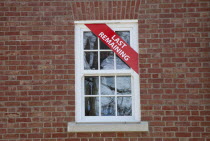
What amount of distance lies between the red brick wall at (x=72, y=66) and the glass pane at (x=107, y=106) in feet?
1.32

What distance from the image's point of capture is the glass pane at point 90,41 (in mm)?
5637

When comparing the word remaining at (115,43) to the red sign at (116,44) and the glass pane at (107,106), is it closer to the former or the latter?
the red sign at (116,44)

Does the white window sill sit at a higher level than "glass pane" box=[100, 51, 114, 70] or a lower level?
lower

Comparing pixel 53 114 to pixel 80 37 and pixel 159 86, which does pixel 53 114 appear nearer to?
pixel 80 37

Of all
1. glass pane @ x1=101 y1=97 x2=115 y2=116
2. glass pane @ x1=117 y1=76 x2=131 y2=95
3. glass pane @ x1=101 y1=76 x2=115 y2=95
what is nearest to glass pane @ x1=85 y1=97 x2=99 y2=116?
glass pane @ x1=101 y1=97 x2=115 y2=116

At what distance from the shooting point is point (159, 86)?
17.7 ft

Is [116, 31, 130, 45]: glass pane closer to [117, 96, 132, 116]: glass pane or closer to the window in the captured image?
the window

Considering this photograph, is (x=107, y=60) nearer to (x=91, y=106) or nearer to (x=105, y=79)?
(x=105, y=79)

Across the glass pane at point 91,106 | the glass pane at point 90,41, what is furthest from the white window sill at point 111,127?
the glass pane at point 90,41

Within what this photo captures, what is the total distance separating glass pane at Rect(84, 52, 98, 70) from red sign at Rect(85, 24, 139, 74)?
0.32m

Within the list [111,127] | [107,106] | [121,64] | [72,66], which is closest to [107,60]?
[121,64]

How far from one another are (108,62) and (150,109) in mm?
1101

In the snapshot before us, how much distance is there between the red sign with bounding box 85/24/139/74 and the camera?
552cm

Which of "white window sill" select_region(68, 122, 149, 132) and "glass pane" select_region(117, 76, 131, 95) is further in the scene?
"glass pane" select_region(117, 76, 131, 95)
